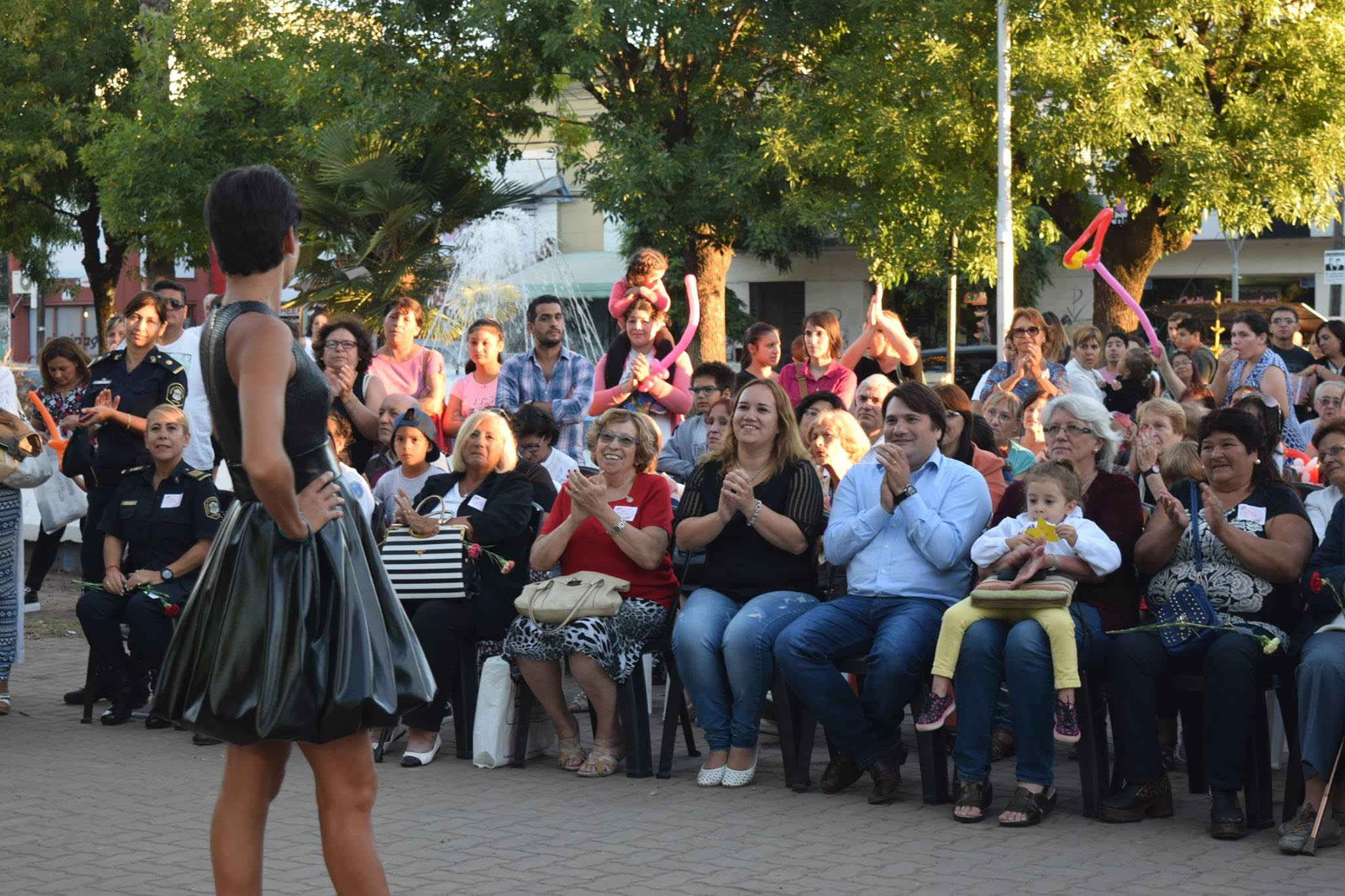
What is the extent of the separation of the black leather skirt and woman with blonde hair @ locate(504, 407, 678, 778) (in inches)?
128

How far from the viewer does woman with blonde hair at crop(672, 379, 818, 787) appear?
260 inches

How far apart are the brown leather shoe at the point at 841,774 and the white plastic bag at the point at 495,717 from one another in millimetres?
1441

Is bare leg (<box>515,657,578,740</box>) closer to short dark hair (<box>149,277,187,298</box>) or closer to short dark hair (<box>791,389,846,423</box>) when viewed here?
short dark hair (<box>791,389,846,423</box>)

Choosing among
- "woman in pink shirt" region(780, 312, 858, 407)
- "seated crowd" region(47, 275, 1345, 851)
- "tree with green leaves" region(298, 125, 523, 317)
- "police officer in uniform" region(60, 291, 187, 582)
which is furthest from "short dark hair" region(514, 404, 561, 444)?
"tree with green leaves" region(298, 125, 523, 317)

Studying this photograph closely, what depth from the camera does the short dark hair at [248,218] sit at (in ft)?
11.4

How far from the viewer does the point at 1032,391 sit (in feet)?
32.1

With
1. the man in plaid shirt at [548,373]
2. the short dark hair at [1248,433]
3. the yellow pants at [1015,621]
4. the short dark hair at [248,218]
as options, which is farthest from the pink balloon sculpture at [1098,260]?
the short dark hair at [248,218]

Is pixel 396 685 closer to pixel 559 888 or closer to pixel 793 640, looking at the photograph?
pixel 559 888

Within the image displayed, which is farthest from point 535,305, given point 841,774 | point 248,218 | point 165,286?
point 248,218

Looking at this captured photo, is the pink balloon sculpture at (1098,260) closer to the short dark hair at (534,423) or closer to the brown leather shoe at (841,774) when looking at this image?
the short dark hair at (534,423)

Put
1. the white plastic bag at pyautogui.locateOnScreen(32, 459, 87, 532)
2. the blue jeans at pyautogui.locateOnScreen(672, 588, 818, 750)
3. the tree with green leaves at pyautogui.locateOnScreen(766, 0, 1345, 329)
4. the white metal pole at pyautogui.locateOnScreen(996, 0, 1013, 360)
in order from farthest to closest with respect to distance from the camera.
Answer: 1. the tree with green leaves at pyautogui.locateOnScreen(766, 0, 1345, 329)
2. the white metal pole at pyautogui.locateOnScreen(996, 0, 1013, 360)
3. the white plastic bag at pyautogui.locateOnScreen(32, 459, 87, 532)
4. the blue jeans at pyautogui.locateOnScreen(672, 588, 818, 750)

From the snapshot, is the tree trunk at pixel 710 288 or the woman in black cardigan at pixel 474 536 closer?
the woman in black cardigan at pixel 474 536

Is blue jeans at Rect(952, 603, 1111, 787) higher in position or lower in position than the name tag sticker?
lower

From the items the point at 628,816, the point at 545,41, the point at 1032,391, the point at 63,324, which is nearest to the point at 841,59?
the point at 545,41
